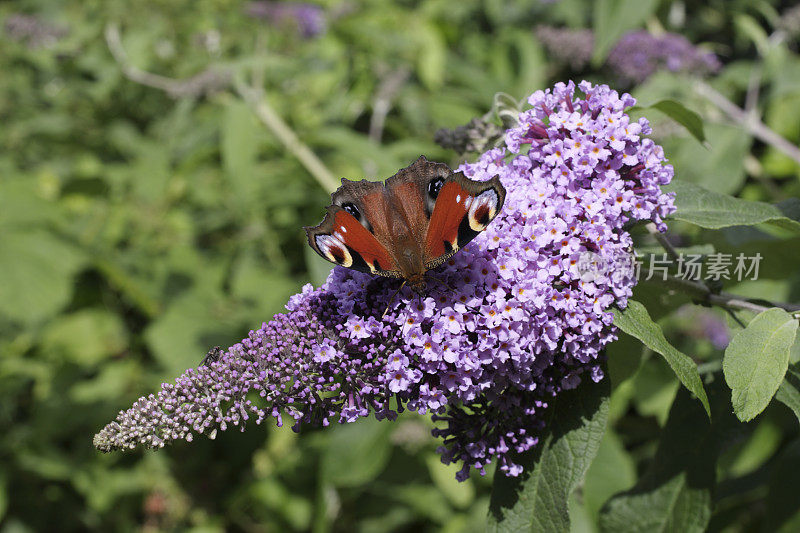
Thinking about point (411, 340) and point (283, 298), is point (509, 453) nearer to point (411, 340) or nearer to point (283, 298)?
point (411, 340)

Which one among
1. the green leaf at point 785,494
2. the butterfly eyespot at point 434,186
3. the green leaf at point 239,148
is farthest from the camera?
the green leaf at point 239,148

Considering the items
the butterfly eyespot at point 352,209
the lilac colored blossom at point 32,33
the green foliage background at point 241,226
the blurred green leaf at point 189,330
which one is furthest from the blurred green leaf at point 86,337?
the butterfly eyespot at point 352,209

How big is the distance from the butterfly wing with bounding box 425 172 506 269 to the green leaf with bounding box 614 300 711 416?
515 mm

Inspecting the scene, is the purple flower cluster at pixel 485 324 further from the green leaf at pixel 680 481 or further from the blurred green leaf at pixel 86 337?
the blurred green leaf at pixel 86 337

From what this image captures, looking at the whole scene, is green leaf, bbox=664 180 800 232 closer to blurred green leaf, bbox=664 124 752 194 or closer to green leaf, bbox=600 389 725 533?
green leaf, bbox=600 389 725 533

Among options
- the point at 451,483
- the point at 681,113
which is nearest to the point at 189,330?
the point at 451,483

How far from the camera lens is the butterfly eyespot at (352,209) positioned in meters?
1.97

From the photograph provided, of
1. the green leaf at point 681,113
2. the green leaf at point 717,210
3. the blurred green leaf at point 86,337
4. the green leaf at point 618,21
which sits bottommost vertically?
the green leaf at point 717,210

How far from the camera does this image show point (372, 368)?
1956 mm

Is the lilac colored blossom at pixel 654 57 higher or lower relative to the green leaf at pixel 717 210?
higher

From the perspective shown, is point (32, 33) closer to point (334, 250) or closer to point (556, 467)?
point (334, 250)

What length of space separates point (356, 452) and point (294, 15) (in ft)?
14.4

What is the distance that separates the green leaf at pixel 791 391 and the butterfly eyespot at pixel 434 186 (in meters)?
1.23

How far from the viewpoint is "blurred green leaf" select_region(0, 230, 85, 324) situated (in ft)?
15.2
